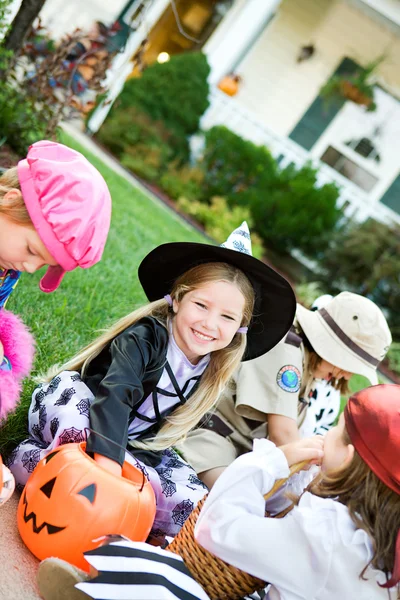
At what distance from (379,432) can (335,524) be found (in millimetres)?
320

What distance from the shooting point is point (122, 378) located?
2.56m

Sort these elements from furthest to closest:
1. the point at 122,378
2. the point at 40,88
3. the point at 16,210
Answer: the point at 40,88, the point at 122,378, the point at 16,210

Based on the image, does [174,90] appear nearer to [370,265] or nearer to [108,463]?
[370,265]

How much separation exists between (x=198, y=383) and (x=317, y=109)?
12.6 metres

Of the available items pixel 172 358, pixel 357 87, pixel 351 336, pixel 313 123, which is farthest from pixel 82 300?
pixel 313 123

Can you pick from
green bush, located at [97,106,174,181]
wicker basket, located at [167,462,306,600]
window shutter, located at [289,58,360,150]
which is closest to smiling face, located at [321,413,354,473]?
wicker basket, located at [167,462,306,600]

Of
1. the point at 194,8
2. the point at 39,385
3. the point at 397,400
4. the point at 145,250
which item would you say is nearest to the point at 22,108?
the point at 145,250

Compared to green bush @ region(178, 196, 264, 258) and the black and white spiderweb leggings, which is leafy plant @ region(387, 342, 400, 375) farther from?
the black and white spiderweb leggings

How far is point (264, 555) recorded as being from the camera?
6.79ft

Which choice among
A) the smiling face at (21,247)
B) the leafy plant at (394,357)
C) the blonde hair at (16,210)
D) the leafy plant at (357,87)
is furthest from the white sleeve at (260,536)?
the leafy plant at (357,87)

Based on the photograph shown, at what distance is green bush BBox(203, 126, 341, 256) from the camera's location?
37.9 feet

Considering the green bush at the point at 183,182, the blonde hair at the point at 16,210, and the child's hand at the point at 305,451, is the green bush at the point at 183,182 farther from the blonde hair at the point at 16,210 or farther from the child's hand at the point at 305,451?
the child's hand at the point at 305,451

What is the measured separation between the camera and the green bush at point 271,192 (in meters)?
11.6

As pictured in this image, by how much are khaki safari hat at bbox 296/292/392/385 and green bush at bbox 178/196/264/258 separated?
6.97m
